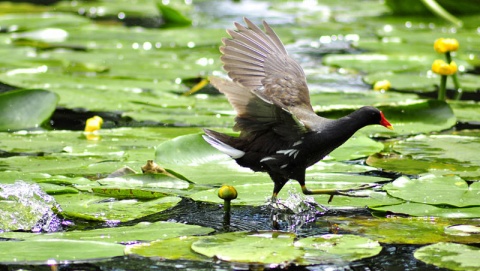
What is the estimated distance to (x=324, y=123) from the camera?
3.10 m

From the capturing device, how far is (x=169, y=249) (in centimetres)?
253

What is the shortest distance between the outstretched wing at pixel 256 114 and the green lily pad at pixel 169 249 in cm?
51

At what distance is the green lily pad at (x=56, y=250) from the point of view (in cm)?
242

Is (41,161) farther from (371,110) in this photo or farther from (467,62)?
(467,62)

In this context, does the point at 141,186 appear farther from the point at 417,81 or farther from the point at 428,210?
the point at 417,81

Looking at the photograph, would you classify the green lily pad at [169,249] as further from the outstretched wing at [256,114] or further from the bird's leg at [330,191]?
the bird's leg at [330,191]

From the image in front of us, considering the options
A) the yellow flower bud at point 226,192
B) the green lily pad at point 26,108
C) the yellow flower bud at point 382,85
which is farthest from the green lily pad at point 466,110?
the green lily pad at point 26,108

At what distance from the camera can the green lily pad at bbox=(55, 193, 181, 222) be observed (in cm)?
291

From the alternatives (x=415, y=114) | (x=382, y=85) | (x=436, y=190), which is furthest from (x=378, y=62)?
(x=436, y=190)

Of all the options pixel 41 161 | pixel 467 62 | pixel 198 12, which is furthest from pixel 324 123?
pixel 198 12

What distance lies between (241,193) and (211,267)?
2.67 ft

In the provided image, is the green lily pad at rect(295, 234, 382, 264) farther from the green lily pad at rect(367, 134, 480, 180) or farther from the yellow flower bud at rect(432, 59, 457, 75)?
the yellow flower bud at rect(432, 59, 457, 75)

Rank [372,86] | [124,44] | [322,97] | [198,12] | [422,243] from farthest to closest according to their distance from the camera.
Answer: [198,12] → [124,44] → [372,86] → [322,97] → [422,243]

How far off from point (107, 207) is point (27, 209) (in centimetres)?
28
